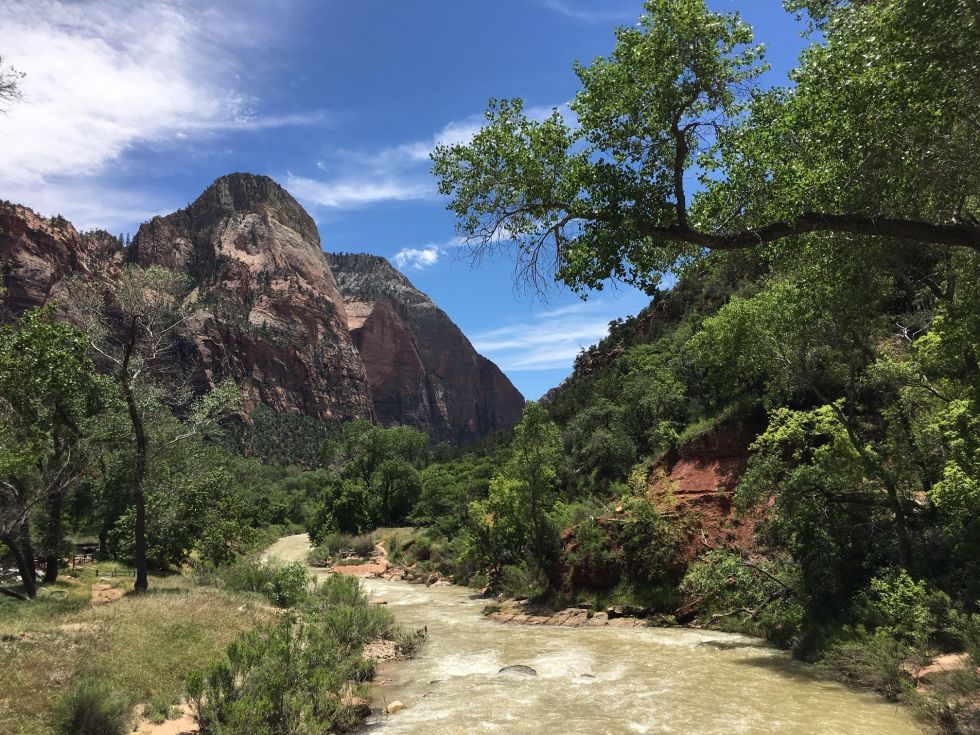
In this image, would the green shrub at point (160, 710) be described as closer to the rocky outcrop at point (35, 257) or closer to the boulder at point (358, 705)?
the boulder at point (358, 705)

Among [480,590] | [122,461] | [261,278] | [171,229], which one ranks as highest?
[171,229]

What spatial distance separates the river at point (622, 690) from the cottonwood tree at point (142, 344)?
10.1 m

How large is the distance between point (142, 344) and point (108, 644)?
1057cm

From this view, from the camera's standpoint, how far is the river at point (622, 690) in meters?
10.5

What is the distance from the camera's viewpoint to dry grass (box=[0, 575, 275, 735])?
9398 mm

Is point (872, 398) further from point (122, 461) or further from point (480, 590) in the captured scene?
point (122, 461)

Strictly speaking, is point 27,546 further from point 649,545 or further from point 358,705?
point 649,545

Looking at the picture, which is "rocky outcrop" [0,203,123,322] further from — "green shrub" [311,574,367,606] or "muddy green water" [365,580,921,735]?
"muddy green water" [365,580,921,735]

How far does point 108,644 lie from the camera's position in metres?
12.2

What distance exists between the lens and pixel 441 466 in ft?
227

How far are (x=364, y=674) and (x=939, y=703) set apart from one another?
11.8 m

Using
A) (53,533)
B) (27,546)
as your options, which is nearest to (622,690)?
(27,546)

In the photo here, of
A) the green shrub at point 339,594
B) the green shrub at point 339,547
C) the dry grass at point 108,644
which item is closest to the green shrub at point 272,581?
the green shrub at point 339,594

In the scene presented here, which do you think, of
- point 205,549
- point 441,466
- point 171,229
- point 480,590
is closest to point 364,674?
point 205,549
